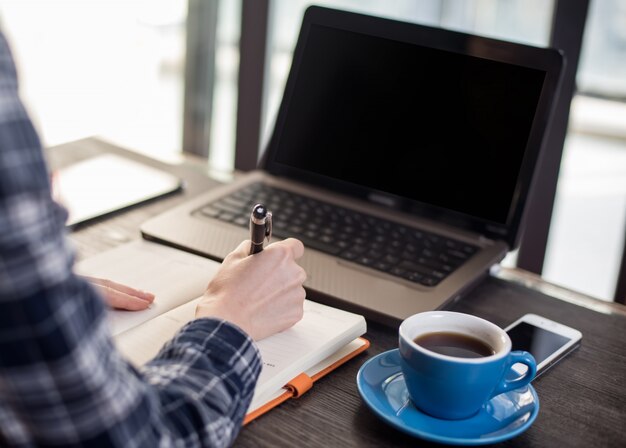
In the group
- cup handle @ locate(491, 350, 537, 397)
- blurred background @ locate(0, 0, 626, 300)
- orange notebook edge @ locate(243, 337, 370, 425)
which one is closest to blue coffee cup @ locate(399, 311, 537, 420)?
cup handle @ locate(491, 350, 537, 397)

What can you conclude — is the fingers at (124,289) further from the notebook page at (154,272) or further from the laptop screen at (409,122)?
the laptop screen at (409,122)

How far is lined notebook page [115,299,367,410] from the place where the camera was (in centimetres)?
75

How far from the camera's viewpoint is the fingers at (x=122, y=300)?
2.76 feet

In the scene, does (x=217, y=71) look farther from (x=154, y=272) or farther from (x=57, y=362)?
(x=57, y=362)

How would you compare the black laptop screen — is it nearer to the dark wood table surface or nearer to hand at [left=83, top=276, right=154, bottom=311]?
the dark wood table surface

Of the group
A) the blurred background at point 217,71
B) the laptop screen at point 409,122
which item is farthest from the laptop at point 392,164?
the blurred background at point 217,71

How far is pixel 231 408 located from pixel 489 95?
59 cm

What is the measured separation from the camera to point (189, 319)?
0.84 metres

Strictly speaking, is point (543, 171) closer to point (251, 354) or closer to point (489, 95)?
point (489, 95)

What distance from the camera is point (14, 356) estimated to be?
0.51 m

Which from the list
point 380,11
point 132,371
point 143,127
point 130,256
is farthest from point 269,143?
point 143,127

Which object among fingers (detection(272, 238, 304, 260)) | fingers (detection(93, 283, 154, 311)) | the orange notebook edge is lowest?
the orange notebook edge

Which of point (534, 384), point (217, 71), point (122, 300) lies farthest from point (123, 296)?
point (217, 71)

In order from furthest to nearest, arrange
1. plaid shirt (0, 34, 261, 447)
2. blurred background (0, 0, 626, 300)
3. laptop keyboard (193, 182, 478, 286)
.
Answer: blurred background (0, 0, 626, 300)
laptop keyboard (193, 182, 478, 286)
plaid shirt (0, 34, 261, 447)
